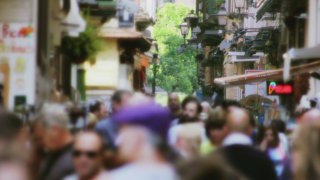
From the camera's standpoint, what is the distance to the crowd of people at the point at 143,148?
3650mm

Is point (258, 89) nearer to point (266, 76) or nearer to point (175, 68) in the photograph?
point (266, 76)

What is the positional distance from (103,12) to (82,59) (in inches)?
150

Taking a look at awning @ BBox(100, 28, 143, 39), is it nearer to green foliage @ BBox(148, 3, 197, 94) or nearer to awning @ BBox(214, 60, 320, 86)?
awning @ BBox(214, 60, 320, 86)

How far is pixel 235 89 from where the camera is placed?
54906 millimetres

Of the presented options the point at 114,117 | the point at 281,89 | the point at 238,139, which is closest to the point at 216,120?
the point at 238,139

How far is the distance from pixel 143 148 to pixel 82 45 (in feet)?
25.3

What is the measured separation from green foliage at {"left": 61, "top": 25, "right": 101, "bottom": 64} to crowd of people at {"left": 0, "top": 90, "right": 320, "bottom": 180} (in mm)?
3048

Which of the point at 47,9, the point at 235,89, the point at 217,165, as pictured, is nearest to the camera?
the point at 217,165

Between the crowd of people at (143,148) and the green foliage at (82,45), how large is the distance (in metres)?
3.05

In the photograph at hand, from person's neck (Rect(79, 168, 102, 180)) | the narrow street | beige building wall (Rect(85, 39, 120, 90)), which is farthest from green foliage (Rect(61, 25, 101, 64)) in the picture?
person's neck (Rect(79, 168, 102, 180))

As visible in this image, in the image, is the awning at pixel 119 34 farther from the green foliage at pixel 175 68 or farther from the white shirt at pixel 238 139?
the green foliage at pixel 175 68

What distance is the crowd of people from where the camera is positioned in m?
3.65

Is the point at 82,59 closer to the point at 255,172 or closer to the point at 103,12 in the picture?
the point at 103,12

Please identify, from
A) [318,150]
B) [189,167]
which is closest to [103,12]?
[318,150]
